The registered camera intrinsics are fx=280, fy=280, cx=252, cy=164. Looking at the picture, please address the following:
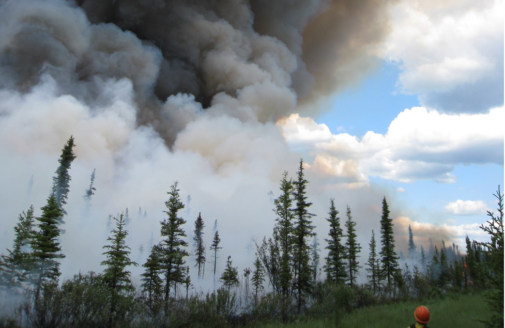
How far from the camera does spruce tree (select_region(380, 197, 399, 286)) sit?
42.6 metres

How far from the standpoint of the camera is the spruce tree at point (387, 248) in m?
42.6

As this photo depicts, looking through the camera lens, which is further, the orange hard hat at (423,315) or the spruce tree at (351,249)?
the spruce tree at (351,249)

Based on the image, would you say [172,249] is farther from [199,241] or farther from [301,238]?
[199,241]

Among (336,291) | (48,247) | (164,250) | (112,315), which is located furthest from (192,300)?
(164,250)

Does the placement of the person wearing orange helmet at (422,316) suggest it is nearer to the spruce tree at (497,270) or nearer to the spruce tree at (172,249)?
the spruce tree at (497,270)

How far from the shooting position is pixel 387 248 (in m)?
43.2

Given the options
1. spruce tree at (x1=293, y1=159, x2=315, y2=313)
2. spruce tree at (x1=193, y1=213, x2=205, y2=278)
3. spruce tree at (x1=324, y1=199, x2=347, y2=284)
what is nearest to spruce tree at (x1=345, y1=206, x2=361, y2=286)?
spruce tree at (x1=324, y1=199, x2=347, y2=284)

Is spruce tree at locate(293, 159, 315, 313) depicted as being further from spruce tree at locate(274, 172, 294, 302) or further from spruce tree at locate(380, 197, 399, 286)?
spruce tree at locate(380, 197, 399, 286)

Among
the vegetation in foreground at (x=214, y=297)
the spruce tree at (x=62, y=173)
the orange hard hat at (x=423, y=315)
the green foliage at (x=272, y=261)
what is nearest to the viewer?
the orange hard hat at (x=423, y=315)

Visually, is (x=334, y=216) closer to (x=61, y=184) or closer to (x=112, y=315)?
(x=112, y=315)

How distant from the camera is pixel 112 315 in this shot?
38.5 ft

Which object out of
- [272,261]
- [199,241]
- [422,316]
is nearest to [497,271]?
[422,316]

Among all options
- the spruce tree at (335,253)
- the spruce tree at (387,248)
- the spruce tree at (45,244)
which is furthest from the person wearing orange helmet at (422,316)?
the spruce tree at (387,248)

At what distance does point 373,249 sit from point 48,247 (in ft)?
165
